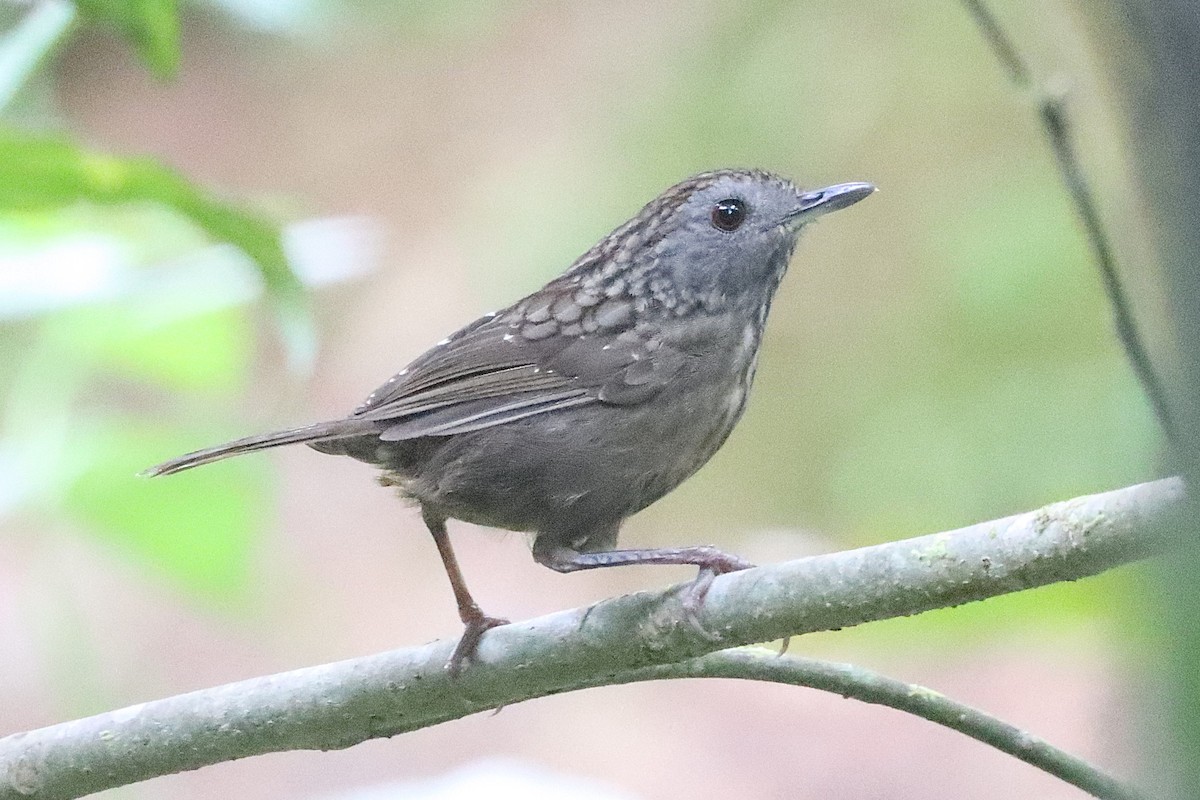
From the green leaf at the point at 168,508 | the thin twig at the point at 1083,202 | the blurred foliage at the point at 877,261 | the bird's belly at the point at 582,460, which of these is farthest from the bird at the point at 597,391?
the blurred foliage at the point at 877,261

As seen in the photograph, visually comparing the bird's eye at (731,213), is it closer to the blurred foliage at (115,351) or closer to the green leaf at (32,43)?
the blurred foliage at (115,351)

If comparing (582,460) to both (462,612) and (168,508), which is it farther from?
(168,508)

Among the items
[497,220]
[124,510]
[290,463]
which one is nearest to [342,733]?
[124,510]

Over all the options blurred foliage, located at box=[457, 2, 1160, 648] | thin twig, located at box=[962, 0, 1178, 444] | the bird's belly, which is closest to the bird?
the bird's belly

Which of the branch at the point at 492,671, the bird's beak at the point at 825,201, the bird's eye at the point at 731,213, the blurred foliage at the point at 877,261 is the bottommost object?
the branch at the point at 492,671

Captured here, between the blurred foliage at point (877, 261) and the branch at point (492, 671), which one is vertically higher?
the blurred foliage at point (877, 261)

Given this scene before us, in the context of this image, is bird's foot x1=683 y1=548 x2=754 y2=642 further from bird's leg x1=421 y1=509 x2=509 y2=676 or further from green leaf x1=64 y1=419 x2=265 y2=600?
green leaf x1=64 y1=419 x2=265 y2=600

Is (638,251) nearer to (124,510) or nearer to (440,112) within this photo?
(124,510)

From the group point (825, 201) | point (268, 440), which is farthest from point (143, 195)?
point (825, 201)
